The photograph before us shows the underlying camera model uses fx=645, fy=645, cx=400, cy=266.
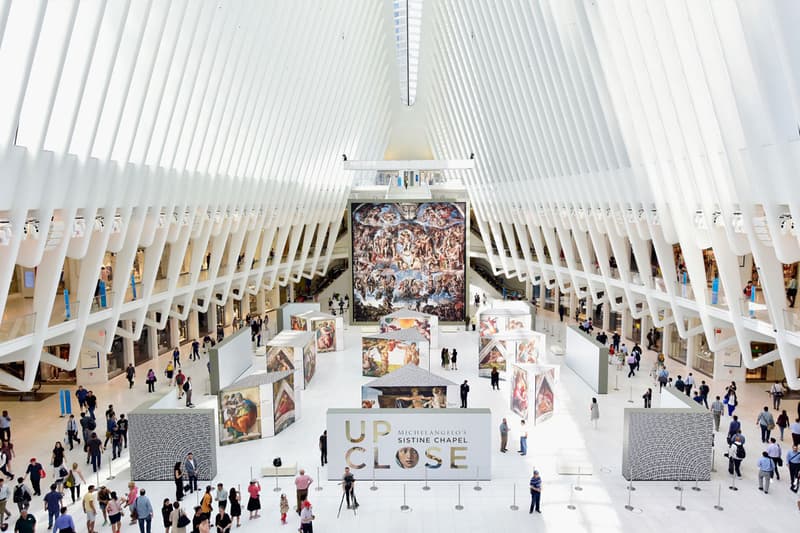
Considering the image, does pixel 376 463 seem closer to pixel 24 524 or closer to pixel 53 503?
pixel 53 503

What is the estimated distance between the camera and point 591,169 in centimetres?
2452

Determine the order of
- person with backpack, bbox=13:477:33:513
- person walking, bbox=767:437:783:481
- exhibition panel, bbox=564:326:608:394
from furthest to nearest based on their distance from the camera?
exhibition panel, bbox=564:326:608:394 < person walking, bbox=767:437:783:481 < person with backpack, bbox=13:477:33:513

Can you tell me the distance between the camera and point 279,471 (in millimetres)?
15836

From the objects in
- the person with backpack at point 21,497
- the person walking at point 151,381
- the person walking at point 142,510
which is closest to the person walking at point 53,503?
the person with backpack at point 21,497

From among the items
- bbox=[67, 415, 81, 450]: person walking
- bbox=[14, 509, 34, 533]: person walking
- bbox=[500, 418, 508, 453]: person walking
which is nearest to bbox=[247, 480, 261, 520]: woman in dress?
bbox=[14, 509, 34, 533]: person walking

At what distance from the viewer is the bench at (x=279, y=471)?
1580 centimetres

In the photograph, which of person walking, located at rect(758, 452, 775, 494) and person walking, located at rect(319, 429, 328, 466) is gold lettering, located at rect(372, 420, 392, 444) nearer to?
person walking, located at rect(319, 429, 328, 466)

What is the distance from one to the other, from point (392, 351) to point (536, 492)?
12.0 m

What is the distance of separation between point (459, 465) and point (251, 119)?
16.3 meters

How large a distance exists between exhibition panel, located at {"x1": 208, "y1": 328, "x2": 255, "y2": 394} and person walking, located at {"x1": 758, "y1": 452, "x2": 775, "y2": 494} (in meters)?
16.1

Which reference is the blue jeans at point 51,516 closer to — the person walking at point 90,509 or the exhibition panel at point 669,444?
the person walking at point 90,509

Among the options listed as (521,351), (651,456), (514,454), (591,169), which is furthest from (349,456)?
(591,169)

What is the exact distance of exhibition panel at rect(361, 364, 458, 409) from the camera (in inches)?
693

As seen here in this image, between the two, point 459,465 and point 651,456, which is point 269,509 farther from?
point 651,456
